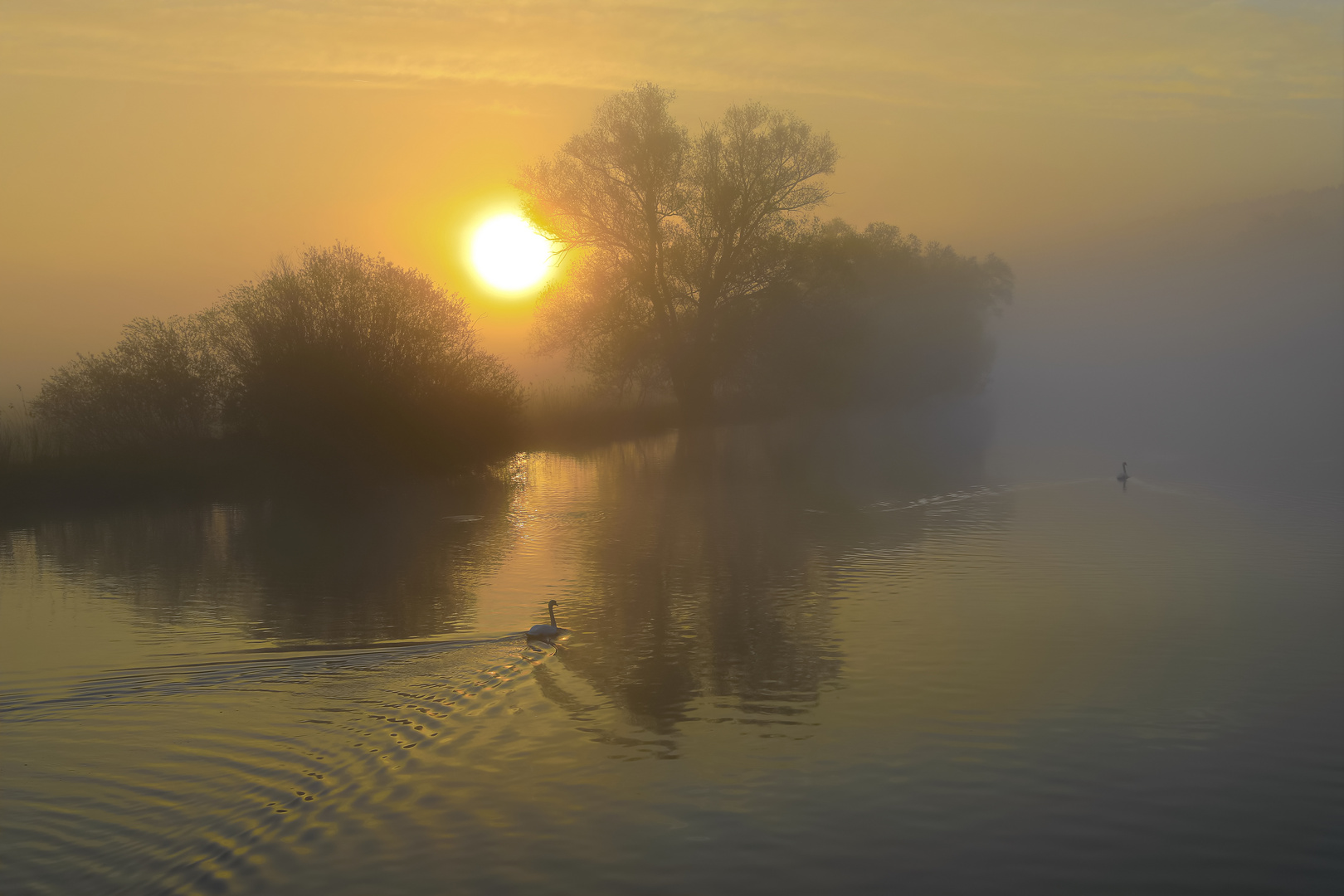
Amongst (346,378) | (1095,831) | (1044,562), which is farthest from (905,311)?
(1095,831)

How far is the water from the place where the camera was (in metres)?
7.21

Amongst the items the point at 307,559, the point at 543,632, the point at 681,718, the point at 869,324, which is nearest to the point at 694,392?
the point at 869,324

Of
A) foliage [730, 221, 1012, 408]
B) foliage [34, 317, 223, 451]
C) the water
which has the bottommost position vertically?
the water

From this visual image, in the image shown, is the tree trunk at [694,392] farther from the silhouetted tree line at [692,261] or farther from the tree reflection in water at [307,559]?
the tree reflection in water at [307,559]

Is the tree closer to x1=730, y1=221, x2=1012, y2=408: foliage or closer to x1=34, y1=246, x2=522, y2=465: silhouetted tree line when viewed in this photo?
x1=730, y1=221, x2=1012, y2=408: foliage

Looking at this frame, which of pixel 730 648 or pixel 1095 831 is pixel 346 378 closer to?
pixel 730 648

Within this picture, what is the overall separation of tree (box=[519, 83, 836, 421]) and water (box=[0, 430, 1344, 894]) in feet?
94.3

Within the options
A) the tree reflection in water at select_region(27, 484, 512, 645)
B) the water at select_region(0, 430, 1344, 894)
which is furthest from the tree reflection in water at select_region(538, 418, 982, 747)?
the tree reflection in water at select_region(27, 484, 512, 645)

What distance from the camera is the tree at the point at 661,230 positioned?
46688 millimetres

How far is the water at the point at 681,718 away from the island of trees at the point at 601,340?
29.7 ft

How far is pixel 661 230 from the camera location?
157 ft

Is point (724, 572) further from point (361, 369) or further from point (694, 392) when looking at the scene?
point (694, 392)

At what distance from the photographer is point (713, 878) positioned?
22.7ft

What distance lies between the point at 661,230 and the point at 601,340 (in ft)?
18.5
